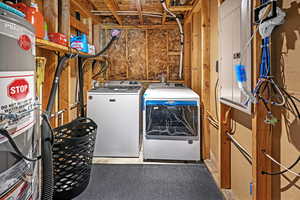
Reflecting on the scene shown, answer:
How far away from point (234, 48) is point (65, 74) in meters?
1.90

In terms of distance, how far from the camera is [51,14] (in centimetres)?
236

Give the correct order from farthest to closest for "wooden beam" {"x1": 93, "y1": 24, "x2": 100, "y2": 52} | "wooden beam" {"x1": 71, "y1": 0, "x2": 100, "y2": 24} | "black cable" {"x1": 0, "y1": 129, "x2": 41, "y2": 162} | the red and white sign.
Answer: "wooden beam" {"x1": 93, "y1": 24, "x2": 100, "y2": 52}
"wooden beam" {"x1": 71, "y1": 0, "x2": 100, "y2": 24}
the red and white sign
"black cable" {"x1": 0, "y1": 129, "x2": 41, "y2": 162}

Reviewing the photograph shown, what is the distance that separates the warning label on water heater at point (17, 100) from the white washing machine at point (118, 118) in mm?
2202

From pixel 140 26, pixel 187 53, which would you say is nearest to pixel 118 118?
pixel 187 53

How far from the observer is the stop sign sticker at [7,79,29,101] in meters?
0.77

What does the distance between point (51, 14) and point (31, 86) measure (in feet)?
5.69

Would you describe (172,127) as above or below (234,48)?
below

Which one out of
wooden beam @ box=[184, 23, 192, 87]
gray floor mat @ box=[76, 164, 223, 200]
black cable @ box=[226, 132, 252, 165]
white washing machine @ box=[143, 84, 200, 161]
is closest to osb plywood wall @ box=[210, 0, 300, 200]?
black cable @ box=[226, 132, 252, 165]

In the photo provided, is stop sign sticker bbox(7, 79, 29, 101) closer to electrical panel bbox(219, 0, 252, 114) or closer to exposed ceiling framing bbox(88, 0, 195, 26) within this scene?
electrical panel bbox(219, 0, 252, 114)

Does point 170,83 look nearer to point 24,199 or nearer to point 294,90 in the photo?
point 294,90

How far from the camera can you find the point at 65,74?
8.91 ft

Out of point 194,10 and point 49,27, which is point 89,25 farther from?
point 194,10

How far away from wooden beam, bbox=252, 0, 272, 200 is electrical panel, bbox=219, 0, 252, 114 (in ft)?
0.24

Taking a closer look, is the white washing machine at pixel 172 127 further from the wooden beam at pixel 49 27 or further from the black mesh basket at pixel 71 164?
the black mesh basket at pixel 71 164
